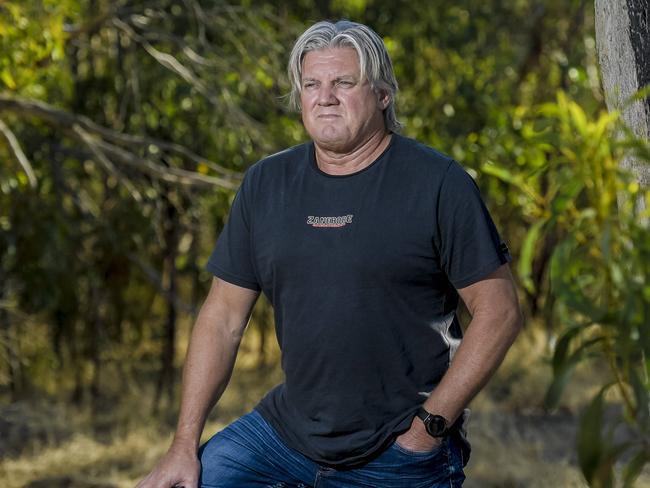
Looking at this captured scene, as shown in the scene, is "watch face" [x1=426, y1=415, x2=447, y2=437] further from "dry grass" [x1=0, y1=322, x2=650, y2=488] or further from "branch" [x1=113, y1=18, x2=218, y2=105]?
"branch" [x1=113, y1=18, x2=218, y2=105]

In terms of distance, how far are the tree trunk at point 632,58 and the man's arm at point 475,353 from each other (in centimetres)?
46

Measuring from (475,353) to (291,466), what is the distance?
55 cm

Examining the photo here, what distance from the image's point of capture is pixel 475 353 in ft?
9.10

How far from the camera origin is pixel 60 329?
371 inches

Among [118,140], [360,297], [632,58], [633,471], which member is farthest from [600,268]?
[118,140]

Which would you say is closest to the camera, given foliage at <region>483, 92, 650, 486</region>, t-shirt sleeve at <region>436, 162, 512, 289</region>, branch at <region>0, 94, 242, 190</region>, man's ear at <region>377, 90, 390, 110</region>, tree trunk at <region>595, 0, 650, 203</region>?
foliage at <region>483, 92, 650, 486</region>

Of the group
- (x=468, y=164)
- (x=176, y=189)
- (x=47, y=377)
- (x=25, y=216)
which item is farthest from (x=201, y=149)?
(x=47, y=377)

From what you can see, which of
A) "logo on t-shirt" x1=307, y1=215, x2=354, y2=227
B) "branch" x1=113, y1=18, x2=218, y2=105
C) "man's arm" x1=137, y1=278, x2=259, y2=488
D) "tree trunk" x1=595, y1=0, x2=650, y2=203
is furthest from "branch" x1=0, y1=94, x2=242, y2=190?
"tree trunk" x1=595, y1=0, x2=650, y2=203

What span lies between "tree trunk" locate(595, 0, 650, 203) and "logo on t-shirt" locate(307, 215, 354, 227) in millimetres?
706

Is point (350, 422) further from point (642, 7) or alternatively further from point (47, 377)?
point (47, 377)

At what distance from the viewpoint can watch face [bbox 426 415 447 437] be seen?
2.75 metres

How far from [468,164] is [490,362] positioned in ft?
15.7

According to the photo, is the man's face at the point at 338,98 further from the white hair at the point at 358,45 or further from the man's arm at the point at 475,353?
the man's arm at the point at 475,353

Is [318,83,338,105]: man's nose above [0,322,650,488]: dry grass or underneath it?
above
